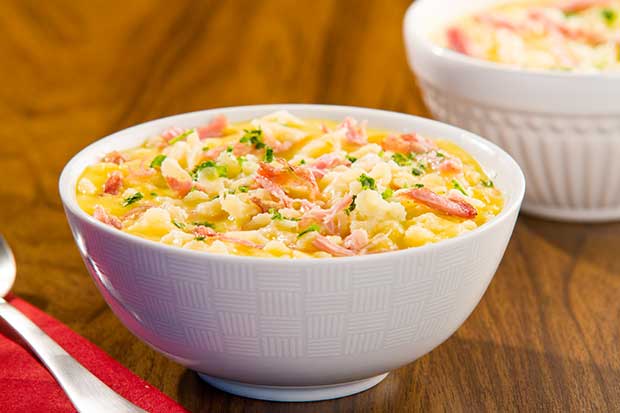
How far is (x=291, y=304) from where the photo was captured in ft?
5.58

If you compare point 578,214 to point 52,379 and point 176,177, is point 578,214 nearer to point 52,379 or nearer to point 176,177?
point 176,177

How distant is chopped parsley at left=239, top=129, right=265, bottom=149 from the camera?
224 cm

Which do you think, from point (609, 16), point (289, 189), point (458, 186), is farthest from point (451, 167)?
point (609, 16)

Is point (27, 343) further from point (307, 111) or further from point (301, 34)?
point (301, 34)

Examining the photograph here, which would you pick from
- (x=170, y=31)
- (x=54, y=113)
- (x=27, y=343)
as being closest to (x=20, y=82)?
(x=54, y=113)

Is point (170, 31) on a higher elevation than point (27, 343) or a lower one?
lower

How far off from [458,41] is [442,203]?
1327mm

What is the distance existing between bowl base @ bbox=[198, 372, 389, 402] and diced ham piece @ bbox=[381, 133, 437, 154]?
0.56 m

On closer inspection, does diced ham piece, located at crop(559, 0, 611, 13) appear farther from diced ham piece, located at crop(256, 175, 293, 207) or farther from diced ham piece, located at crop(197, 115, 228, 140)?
diced ham piece, located at crop(256, 175, 293, 207)

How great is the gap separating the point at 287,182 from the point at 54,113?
184cm

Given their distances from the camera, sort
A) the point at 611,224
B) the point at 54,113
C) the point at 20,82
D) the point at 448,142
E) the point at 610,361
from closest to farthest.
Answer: the point at 610,361
the point at 448,142
the point at 611,224
the point at 54,113
the point at 20,82

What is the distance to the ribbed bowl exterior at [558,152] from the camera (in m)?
2.81

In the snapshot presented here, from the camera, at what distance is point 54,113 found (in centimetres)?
362

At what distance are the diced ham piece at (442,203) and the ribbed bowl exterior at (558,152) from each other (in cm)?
95
